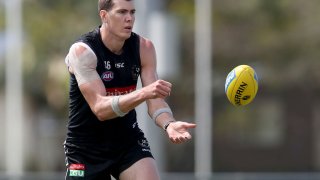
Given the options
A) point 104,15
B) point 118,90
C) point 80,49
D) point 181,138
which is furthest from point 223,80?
point 181,138

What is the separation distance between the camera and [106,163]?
903 cm

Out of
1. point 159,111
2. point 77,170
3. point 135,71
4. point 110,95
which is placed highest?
point 135,71

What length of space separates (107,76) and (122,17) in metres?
0.55

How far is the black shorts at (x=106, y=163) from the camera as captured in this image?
9.01 m

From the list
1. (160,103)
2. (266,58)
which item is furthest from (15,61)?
(160,103)

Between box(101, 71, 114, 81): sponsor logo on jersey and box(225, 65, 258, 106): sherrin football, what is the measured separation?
1.10 meters

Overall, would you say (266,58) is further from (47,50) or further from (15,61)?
(15,61)

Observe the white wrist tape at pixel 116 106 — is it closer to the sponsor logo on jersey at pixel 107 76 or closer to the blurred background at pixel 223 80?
the sponsor logo on jersey at pixel 107 76

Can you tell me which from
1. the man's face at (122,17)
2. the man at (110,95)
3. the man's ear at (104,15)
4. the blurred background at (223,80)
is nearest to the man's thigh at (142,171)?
the man at (110,95)

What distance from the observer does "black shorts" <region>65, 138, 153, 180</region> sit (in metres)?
9.01

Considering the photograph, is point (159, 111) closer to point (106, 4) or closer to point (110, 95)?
point (110, 95)

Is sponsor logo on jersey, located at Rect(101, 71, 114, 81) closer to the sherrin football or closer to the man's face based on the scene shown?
the man's face

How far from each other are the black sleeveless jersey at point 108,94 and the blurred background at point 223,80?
18.0 metres

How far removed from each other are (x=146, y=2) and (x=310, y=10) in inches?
611
